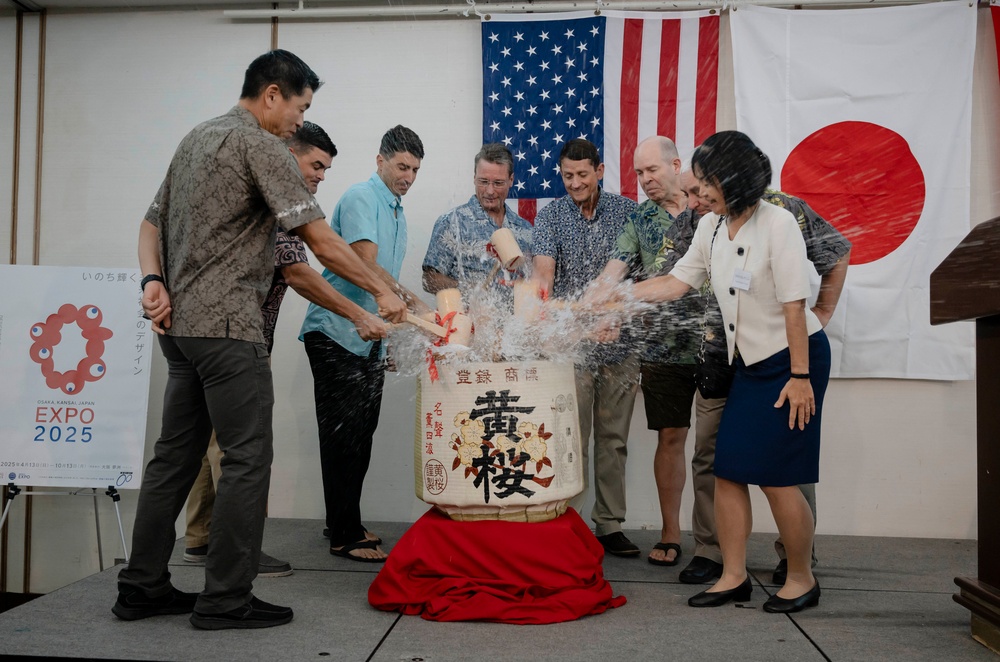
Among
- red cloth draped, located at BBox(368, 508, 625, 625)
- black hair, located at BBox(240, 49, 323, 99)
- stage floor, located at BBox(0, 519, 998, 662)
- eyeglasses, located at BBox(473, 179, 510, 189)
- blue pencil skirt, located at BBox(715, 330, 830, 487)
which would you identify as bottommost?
stage floor, located at BBox(0, 519, 998, 662)

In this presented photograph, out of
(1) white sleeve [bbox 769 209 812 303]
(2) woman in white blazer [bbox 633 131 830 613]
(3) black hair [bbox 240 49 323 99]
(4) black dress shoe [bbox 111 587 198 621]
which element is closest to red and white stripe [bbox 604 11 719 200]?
(2) woman in white blazer [bbox 633 131 830 613]

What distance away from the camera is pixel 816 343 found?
267 cm

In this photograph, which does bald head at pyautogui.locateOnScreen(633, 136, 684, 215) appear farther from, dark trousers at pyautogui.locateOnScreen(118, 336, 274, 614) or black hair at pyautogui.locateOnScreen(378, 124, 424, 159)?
dark trousers at pyautogui.locateOnScreen(118, 336, 274, 614)

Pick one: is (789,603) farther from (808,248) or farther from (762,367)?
(808,248)

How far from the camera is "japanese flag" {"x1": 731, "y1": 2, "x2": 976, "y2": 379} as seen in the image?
3.97 meters

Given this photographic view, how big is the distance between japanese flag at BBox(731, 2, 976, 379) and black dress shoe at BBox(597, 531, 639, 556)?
141 cm

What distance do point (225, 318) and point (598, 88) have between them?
95.8 inches

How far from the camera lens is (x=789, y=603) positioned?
2650 mm

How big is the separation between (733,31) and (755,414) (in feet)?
7.38

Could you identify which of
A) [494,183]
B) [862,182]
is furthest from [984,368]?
[494,183]

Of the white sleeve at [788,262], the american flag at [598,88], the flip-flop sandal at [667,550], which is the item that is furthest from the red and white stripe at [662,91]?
the flip-flop sandal at [667,550]

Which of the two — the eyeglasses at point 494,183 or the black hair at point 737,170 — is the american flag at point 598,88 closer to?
the eyeglasses at point 494,183

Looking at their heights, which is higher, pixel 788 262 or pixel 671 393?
pixel 788 262

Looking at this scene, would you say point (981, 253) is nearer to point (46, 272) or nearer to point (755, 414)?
point (755, 414)
